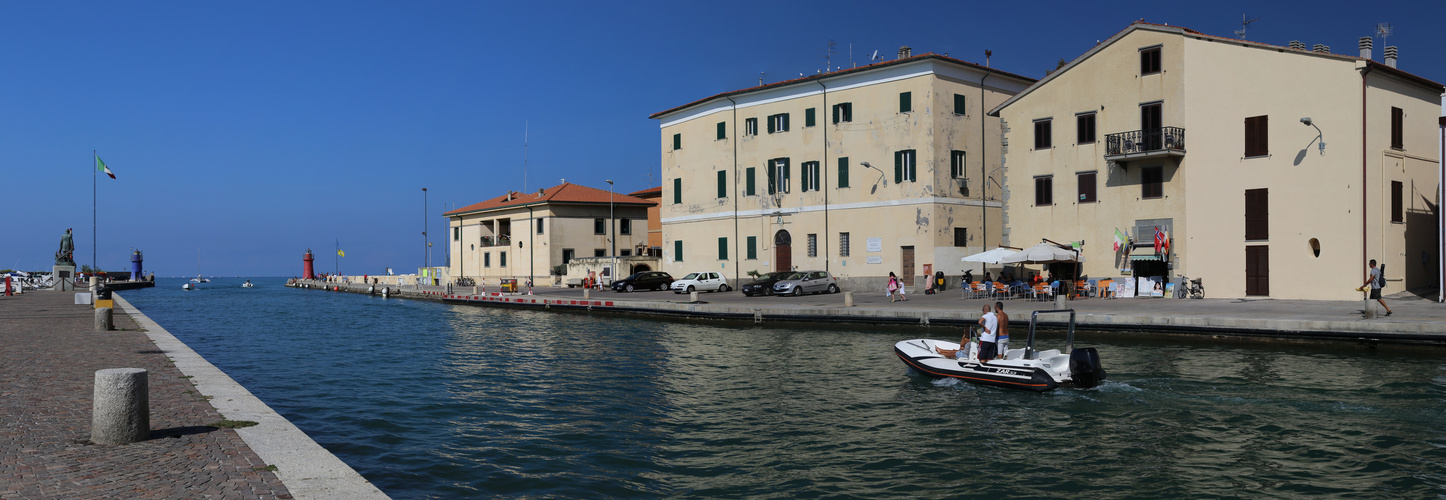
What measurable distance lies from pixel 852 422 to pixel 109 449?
9.35m

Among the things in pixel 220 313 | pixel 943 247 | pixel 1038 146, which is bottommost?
pixel 220 313

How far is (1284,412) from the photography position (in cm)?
1427

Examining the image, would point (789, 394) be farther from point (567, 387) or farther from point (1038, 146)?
point (1038, 146)

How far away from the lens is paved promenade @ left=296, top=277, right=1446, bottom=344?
2158 centimetres

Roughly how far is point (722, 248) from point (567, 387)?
104 ft

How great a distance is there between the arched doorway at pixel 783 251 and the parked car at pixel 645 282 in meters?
7.45

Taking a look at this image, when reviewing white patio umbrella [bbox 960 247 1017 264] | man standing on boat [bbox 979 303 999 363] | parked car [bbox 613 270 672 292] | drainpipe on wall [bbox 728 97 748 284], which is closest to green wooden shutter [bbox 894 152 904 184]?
white patio umbrella [bbox 960 247 1017 264]

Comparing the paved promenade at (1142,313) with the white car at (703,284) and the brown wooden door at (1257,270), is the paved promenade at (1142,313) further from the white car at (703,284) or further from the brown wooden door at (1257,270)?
the white car at (703,284)

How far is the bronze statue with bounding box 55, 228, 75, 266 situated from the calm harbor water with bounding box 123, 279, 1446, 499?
189 feet

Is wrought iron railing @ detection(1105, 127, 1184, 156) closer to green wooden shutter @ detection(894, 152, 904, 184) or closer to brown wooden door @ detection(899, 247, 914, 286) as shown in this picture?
green wooden shutter @ detection(894, 152, 904, 184)

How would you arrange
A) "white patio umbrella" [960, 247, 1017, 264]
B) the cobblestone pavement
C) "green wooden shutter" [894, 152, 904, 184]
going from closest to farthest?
1. the cobblestone pavement
2. "white patio umbrella" [960, 247, 1017, 264]
3. "green wooden shutter" [894, 152, 904, 184]

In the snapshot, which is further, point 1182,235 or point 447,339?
point 1182,235

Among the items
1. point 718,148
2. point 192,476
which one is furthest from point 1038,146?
point 192,476

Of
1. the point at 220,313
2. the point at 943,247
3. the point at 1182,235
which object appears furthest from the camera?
the point at 220,313
